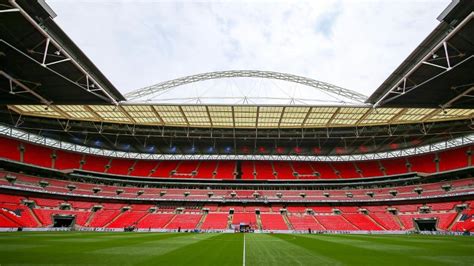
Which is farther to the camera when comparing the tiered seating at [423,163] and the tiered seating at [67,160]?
the tiered seating at [67,160]

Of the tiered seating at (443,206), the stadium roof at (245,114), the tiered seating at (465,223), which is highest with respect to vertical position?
the stadium roof at (245,114)

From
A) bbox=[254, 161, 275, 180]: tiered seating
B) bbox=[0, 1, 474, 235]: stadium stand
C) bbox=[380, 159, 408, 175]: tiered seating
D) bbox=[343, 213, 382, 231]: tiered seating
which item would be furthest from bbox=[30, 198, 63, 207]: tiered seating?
bbox=[380, 159, 408, 175]: tiered seating

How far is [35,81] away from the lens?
54.9 feet

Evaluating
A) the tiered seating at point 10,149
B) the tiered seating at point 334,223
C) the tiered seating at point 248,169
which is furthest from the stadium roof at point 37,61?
the tiered seating at point 248,169

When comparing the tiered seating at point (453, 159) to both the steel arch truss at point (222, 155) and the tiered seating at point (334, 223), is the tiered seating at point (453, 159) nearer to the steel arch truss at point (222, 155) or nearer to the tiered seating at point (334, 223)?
the steel arch truss at point (222, 155)

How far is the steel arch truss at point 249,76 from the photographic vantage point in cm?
3041

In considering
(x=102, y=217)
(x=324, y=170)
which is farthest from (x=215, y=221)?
(x=324, y=170)

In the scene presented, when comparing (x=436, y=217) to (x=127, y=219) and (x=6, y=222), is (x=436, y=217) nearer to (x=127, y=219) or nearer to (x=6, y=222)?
(x=127, y=219)

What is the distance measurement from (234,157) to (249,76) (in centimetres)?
2477

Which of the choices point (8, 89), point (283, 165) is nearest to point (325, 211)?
point (283, 165)

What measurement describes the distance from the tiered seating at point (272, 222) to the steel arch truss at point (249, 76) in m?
21.3

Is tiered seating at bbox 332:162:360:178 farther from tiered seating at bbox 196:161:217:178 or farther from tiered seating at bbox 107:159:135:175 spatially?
tiered seating at bbox 107:159:135:175

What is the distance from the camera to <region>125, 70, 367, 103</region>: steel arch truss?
99.8 ft

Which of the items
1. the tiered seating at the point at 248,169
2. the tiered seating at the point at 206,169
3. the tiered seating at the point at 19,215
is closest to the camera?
the tiered seating at the point at 19,215
